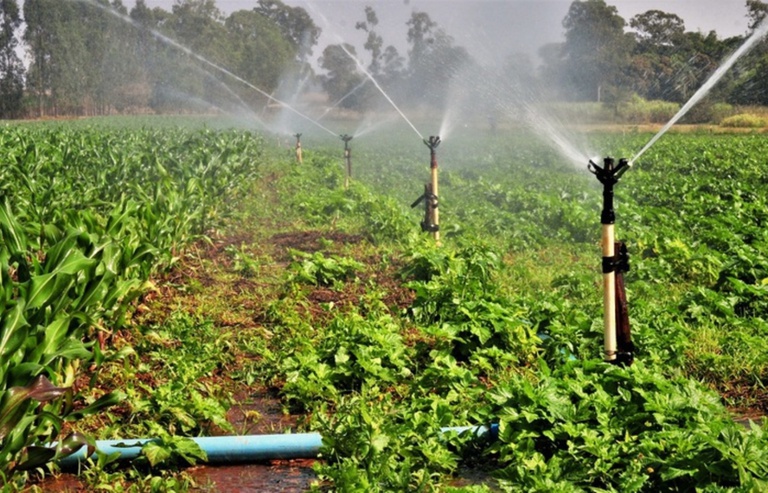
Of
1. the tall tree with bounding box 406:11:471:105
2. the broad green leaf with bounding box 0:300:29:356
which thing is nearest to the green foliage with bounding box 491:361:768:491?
the broad green leaf with bounding box 0:300:29:356

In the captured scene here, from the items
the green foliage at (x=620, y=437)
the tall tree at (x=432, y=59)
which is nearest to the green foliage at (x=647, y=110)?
the tall tree at (x=432, y=59)

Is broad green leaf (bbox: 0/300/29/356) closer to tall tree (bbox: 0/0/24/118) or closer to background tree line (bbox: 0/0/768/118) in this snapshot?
background tree line (bbox: 0/0/768/118)

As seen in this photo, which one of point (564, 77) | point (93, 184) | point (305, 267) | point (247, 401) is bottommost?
point (247, 401)

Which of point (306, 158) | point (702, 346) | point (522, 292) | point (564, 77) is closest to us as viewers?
point (702, 346)

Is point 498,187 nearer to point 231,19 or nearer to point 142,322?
point 142,322

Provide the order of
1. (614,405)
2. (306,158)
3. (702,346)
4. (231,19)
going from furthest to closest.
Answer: (231,19) < (306,158) < (702,346) < (614,405)

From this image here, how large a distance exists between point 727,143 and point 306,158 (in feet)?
44.7

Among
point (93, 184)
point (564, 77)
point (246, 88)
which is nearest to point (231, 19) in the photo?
point (246, 88)

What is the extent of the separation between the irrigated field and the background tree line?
31.1m

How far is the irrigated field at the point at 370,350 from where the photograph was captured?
12.6ft

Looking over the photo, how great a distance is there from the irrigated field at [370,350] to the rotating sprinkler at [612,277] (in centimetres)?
26

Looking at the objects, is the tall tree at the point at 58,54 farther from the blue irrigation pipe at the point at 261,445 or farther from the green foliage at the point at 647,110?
the blue irrigation pipe at the point at 261,445

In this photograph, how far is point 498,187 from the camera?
16.7 meters

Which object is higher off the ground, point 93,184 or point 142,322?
point 93,184
